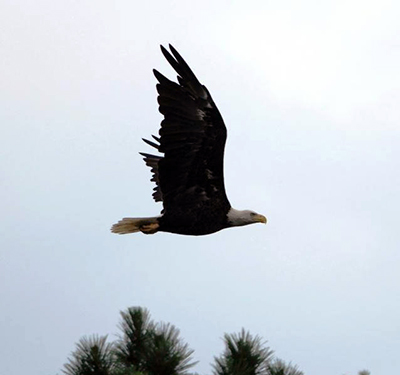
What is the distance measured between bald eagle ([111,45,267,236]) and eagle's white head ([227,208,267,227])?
0.09 feet

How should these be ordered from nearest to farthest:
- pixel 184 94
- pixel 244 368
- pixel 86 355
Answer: pixel 244 368 < pixel 86 355 < pixel 184 94

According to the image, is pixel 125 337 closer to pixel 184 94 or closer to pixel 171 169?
pixel 171 169

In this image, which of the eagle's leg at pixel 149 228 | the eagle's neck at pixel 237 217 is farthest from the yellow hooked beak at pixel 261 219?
the eagle's leg at pixel 149 228

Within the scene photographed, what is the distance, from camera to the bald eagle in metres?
10.3

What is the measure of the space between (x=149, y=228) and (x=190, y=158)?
3.52ft

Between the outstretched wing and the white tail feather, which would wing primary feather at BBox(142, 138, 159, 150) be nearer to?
the white tail feather

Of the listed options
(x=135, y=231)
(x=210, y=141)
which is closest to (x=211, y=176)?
(x=210, y=141)

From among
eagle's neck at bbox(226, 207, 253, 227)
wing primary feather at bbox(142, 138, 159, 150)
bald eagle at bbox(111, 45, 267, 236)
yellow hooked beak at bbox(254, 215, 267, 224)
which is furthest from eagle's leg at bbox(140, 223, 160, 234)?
wing primary feather at bbox(142, 138, 159, 150)

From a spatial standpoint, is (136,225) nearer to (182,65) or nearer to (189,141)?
(189,141)

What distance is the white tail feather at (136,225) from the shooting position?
10938mm

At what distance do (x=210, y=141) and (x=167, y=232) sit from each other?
1.21 meters

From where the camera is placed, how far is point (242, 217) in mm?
10898

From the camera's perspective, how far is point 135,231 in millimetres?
11258

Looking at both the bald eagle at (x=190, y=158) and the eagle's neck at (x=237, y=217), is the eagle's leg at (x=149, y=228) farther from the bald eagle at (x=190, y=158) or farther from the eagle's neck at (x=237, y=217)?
the eagle's neck at (x=237, y=217)
